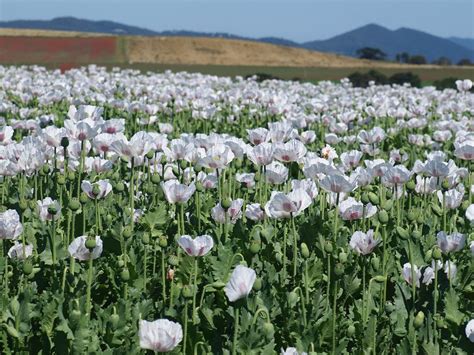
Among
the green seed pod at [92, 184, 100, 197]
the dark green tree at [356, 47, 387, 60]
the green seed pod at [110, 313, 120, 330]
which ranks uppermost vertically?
the green seed pod at [92, 184, 100, 197]

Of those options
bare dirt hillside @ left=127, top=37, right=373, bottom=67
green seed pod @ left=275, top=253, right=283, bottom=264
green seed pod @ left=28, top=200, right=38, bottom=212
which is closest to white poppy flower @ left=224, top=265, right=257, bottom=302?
green seed pod @ left=275, top=253, right=283, bottom=264

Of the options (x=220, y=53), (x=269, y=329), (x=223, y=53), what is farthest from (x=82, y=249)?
(x=223, y=53)

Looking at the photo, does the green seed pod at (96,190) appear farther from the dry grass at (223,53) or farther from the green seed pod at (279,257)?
the dry grass at (223,53)

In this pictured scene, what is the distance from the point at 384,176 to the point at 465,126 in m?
5.29

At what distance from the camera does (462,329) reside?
3.21m

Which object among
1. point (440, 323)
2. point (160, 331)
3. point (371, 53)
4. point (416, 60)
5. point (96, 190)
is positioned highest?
point (96, 190)

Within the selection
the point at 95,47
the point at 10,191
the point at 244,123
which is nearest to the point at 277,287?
the point at 10,191

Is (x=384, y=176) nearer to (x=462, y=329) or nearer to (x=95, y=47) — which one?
(x=462, y=329)

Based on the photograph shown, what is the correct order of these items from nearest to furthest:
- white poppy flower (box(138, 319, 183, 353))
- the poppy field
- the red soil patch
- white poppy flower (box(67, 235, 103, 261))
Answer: white poppy flower (box(138, 319, 183, 353)) < the poppy field < white poppy flower (box(67, 235, 103, 261)) < the red soil patch

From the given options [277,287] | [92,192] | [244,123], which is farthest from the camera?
[244,123]

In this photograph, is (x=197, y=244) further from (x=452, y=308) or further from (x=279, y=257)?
(x=452, y=308)

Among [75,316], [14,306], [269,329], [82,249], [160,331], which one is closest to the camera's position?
[160,331]

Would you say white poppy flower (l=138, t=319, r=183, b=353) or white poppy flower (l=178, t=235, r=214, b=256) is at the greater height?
white poppy flower (l=178, t=235, r=214, b=256)

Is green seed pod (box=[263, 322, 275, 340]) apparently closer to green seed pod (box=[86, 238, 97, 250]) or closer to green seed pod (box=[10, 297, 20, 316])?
green seed pod (box=[86, 238, 97, 250])
